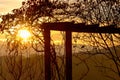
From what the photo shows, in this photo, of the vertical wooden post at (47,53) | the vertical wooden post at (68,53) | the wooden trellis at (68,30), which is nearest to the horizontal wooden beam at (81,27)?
the wooden trellis at (68,30)

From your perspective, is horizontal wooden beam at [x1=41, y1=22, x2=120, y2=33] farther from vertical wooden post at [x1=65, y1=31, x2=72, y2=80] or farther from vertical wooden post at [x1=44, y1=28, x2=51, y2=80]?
vertical wooden post at [x1=65, y1=31, x2=72, y2=80]

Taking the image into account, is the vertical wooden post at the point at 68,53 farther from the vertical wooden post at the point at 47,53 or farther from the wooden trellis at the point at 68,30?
the vertical wooden post at the point at 47,53

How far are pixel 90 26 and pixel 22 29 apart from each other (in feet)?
8.25

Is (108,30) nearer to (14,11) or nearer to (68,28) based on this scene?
(68,28)

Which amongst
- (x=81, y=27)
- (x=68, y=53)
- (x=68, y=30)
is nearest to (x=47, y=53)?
(x=68, y=53)

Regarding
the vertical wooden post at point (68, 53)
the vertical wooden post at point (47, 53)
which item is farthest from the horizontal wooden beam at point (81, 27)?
the vertical wooden post at point (68, 53)

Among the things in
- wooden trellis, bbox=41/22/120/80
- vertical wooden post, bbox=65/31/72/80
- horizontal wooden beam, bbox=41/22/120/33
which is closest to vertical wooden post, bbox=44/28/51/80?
wooden trellis, bbox=41/22/120/80

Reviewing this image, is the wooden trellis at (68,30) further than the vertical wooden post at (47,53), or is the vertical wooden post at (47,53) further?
the vertical wooden post at (47,53)

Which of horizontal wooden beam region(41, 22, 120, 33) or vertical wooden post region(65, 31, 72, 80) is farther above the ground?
horizontal wooden beam region(41, 22, 120, 33)

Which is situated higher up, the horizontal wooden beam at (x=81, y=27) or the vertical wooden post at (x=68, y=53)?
the horizontal wooden beam at (x=81, y=27)

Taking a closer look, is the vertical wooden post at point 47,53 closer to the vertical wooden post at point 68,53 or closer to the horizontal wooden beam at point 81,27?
the horizontal wooden beam at point 81,27

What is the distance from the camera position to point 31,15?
8.16 meters

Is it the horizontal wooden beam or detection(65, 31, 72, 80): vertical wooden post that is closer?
the horizontal wooden beam

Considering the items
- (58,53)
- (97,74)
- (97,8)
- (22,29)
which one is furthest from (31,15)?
(97,74)
